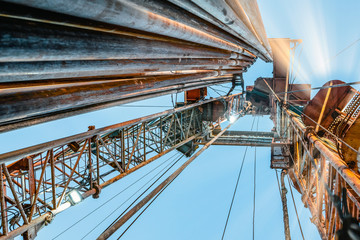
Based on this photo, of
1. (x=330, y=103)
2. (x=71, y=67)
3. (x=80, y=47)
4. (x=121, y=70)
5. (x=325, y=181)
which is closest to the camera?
(x=80, y=47)

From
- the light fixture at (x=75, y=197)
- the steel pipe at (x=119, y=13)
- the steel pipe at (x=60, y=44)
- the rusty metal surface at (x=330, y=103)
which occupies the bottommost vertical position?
the light fixture at (x=75, y=197)

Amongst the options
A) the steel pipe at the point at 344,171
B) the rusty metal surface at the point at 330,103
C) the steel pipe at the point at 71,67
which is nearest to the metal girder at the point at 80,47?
the steel pipe at the point at 71,67

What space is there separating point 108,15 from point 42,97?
4.91 feet

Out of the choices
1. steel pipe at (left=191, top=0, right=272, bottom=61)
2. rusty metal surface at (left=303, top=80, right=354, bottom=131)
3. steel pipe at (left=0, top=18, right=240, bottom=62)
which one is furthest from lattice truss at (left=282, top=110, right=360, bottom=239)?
steel pipe at (left=0, top=18, right=240, bottom=62)

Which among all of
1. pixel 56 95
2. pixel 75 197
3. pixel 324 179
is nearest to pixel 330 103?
pixel 324 179

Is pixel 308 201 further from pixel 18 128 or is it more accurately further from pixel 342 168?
pixel 18 128

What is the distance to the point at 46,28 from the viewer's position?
184cm

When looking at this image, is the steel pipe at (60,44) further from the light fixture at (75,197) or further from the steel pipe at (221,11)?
the light fixture at (75,197)

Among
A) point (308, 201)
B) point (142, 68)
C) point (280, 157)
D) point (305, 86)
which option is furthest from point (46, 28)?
point (305, 86)

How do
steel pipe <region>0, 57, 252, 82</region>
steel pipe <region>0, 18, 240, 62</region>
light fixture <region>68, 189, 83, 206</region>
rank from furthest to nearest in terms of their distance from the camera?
light fixture <region>68, 189, 83, 206</region> → steel pipe <region>0, 57, 252, 82</region> → steel pipe <region>0, 18, 240, 62</region>

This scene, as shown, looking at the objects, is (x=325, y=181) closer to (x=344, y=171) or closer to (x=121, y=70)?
(x=344, y=171)

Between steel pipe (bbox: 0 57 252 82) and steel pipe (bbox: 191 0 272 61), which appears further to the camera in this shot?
steel pipe (bbox: 191 0 272 61)

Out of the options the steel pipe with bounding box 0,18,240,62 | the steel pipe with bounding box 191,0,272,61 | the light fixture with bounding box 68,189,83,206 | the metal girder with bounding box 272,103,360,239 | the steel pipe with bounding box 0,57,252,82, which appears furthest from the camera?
the light fixture with bounding box 68,189,83,206

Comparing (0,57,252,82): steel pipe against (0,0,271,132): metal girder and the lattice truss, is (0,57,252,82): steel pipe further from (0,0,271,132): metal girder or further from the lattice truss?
the lattice truss
